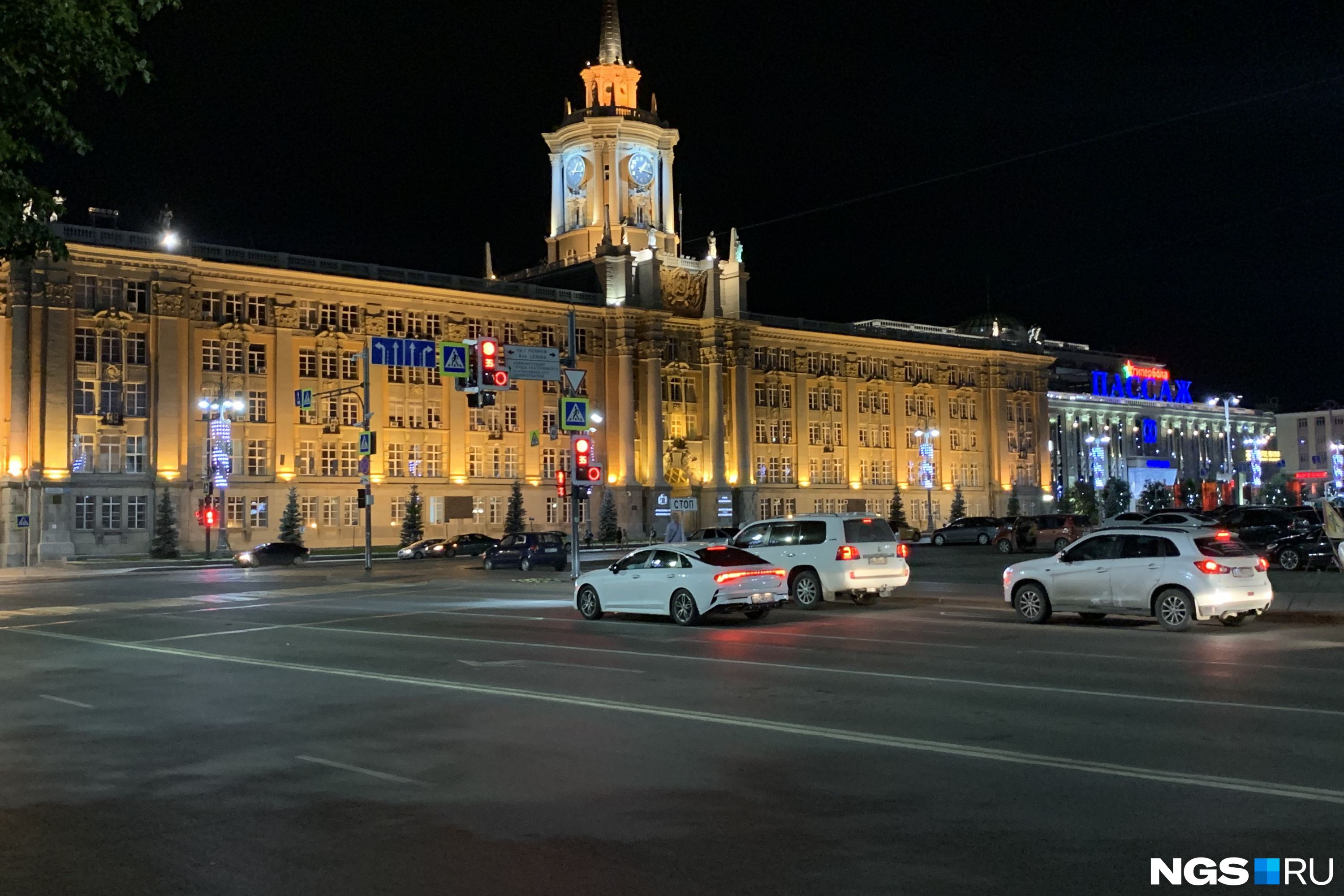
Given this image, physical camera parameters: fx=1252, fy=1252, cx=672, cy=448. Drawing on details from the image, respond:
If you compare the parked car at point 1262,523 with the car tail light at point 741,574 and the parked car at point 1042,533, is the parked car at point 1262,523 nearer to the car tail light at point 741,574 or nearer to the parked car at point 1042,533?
the parked car at point 1042,533

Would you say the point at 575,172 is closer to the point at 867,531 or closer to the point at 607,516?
the point at 607,516

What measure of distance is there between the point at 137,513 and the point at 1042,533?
4751 centimetres

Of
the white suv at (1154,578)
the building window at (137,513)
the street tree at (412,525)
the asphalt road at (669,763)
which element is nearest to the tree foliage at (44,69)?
the asphalt road at (669,763)

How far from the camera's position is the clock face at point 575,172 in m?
104

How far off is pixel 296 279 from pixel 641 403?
27.8 meters

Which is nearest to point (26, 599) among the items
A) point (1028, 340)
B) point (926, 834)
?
point (926, 834)

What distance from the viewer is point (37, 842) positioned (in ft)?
26.3

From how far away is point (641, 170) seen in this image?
340 feet

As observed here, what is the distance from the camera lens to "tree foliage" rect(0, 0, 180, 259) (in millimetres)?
9320

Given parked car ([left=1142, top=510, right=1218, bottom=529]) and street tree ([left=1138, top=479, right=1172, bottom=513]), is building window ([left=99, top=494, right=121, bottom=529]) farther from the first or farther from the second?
street tree ([left=1138, top=479, right=1172, bottom=513])

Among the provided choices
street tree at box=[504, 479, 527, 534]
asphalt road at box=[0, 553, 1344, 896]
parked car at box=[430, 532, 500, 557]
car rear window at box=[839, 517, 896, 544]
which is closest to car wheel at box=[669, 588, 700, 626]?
asphalt road at box=[0, 553, 1344, 896]

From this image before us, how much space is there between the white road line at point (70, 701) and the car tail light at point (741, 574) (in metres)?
11.2

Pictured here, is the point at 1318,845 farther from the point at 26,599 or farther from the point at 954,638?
the point at 26,599

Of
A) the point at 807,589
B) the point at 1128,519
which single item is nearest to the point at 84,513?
the point at 1128,519
